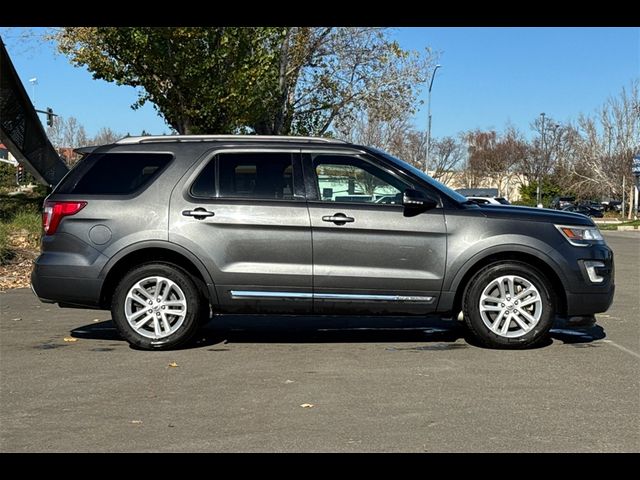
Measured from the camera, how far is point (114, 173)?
780 centimetres

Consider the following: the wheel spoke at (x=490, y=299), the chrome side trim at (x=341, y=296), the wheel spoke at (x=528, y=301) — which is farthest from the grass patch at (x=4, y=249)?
the wheel spoke at (x=528, y=301)

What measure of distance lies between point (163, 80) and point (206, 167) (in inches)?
673

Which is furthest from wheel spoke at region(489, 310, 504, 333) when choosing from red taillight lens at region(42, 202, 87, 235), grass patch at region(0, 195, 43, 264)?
grass patch at region(0, 195, 43, 264)

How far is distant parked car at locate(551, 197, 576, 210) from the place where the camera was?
204 ft

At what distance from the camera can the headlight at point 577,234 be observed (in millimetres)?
7605

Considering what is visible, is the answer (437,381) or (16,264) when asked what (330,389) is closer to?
(437,381)

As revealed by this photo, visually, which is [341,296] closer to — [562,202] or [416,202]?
[416,202]

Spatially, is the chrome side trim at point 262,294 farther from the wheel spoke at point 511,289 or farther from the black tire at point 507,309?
the wheel spoke at point 511,289

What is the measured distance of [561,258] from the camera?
7.52 meters

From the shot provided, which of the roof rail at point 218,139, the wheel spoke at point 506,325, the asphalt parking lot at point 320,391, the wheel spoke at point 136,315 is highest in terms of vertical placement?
the roof rail at point 218,139

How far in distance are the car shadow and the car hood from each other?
3.16ft

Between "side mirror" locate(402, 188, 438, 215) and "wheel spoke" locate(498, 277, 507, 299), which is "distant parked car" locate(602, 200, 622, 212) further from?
"side mirror" locate(402, 188, 438, 215)

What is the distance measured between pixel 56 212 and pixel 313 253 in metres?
2.39

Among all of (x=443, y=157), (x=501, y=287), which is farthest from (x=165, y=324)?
(x=443, y=157)
